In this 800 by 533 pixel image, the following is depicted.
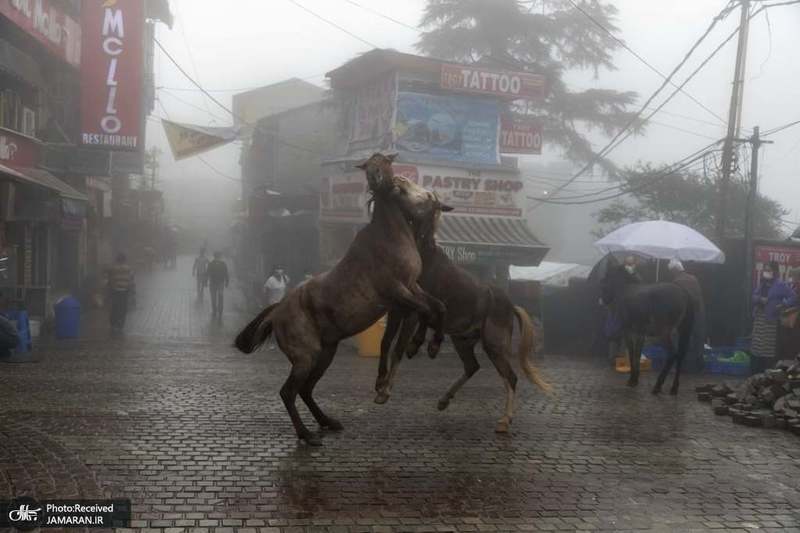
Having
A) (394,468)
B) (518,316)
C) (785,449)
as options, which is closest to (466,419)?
(518,316)

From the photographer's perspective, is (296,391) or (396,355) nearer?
(296,391)

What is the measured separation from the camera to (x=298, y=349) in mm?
7609

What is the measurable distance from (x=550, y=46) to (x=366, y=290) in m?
24.8

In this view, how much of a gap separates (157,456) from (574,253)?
2358 inches

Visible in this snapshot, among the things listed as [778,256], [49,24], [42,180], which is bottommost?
[778,256]

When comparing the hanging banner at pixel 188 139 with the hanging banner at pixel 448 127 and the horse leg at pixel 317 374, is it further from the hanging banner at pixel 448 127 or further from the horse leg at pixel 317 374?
the horse leg at pixel 317 374

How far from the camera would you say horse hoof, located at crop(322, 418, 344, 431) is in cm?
822

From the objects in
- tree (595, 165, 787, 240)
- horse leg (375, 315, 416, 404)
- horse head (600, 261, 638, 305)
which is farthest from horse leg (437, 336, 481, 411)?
tree (595, 165, 787, 240)

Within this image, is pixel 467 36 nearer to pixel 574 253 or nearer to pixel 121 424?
pixel 121 424

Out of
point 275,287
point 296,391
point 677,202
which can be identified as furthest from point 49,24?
point 677,202

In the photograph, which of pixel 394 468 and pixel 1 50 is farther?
pixel 1 50

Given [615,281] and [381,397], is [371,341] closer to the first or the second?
[615,281]

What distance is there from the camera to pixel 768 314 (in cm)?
1395

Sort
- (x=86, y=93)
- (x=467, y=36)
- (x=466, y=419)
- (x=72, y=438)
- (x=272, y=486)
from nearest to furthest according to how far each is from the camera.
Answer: (x=272, y=486), (x=72, y=438), (x=466, y=419), (x=86, y=93), (x=467, y=36)
